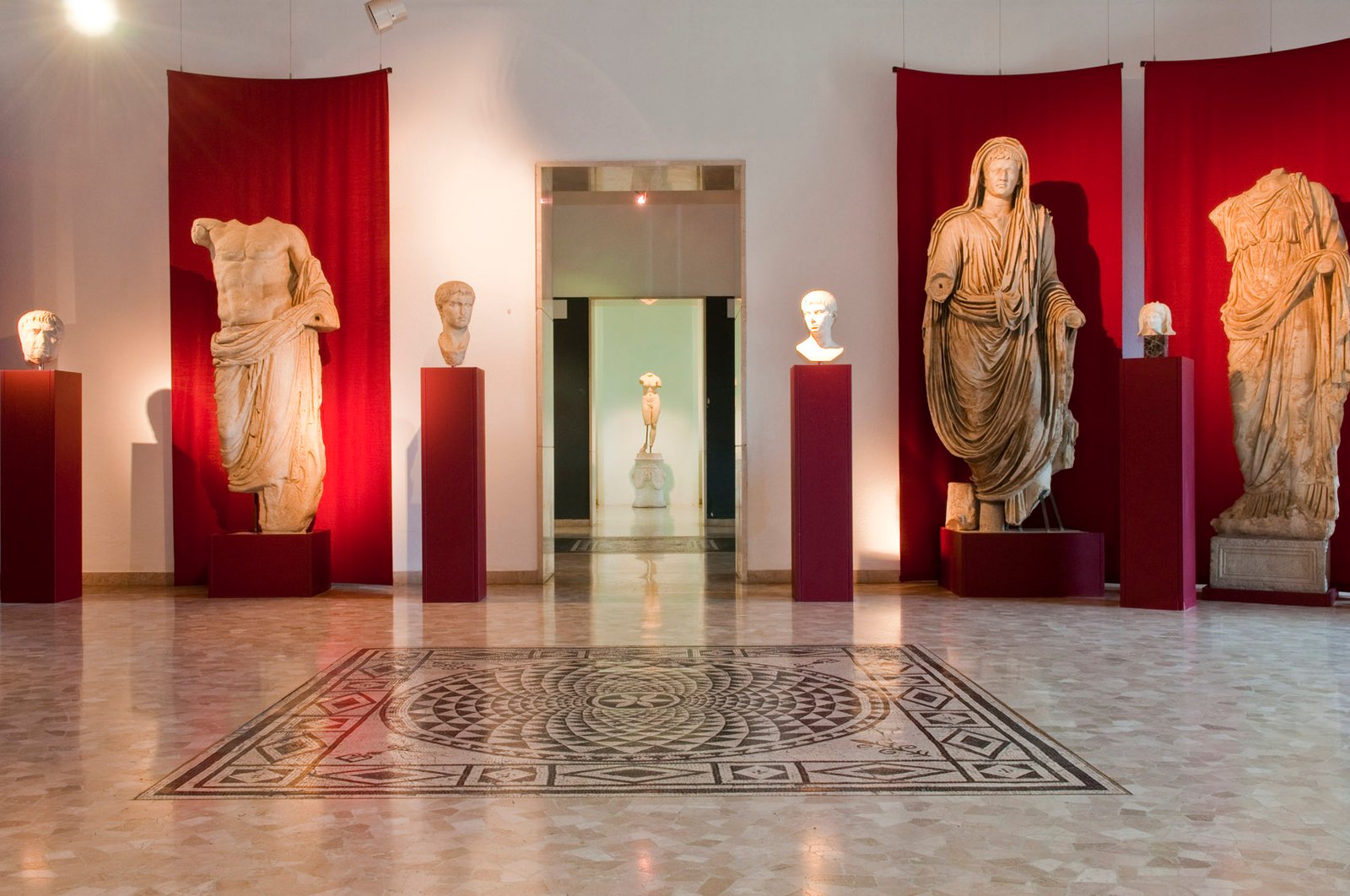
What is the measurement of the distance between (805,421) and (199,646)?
4003mm

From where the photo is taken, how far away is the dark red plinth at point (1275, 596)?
7.08 m

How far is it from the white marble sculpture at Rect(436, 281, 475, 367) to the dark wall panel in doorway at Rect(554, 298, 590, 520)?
684cm

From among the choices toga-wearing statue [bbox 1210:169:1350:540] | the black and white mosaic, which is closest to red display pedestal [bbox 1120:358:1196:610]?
toga-wearing statue [bbox 1210:169:1350:540]

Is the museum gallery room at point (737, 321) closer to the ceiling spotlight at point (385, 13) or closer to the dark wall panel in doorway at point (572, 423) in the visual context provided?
the ceiling spotlight at point (385, 13)

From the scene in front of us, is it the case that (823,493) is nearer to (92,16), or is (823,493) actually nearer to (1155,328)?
(1155,328)

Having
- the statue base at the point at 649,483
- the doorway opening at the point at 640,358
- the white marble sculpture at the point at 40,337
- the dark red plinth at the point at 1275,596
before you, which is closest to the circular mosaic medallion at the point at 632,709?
the doorway opening at the point at 640,358

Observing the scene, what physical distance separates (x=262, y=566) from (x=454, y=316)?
230cm

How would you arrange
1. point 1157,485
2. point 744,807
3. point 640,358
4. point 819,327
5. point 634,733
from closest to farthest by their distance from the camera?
point 744,807 → point 634,733 → point 1157,485 → point 819,327 → point 640,358

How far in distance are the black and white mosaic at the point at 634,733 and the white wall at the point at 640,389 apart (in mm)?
12790

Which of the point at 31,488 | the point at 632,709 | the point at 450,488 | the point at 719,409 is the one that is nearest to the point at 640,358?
the point at 719,409

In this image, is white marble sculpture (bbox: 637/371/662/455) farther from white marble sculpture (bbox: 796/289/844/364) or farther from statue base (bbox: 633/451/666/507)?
white marble sculpture (bbox: 796/289/844/364)

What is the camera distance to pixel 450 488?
24.2ft

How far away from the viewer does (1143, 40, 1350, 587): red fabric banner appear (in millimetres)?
7738

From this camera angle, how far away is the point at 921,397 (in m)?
8.23
